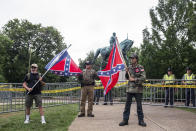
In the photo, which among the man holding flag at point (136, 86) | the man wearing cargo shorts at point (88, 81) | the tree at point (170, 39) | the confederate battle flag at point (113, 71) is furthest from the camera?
the tree at point (170, 39)

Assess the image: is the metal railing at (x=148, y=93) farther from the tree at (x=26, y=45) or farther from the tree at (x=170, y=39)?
the tree at (x=26, y=45)

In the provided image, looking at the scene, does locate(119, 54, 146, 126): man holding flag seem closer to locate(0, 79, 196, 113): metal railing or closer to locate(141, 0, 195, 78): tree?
locate(0, 79, 196, 113): metal railing

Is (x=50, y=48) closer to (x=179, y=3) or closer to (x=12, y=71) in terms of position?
(x=12, y=71)

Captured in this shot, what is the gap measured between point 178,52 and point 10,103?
18897mm

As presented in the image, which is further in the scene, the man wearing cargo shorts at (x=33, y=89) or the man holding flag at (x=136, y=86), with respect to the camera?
the man wearing cargo shorts at (x=33, y=89)

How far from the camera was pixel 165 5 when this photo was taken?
2419 centimetres

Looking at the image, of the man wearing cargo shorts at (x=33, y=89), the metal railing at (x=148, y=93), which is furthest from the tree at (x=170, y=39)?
the man wearing cargo shorts at (x=33, y=89)

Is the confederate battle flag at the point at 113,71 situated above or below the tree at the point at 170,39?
below

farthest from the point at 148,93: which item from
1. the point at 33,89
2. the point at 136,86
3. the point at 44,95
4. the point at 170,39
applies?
the point at 170,39

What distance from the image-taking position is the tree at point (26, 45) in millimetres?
34375

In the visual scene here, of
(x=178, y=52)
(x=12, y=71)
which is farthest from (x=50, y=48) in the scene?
(x=178, y=52)

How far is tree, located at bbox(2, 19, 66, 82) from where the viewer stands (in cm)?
3438

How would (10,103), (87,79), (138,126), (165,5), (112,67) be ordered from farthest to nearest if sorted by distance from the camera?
(165,5), (10,103), (87,79), (112,67), (138,126)

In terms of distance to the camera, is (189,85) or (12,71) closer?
(189,85)
